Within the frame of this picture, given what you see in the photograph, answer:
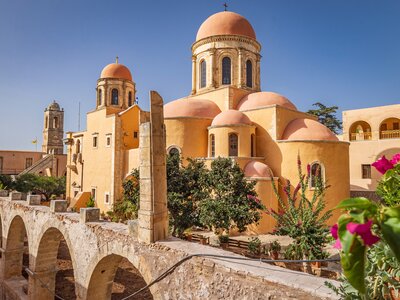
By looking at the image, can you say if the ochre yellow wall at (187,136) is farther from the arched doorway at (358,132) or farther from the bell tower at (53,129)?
the bell tower at (53,129)

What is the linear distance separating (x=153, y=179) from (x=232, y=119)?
10.4m

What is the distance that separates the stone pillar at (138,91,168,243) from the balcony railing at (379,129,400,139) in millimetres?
18331

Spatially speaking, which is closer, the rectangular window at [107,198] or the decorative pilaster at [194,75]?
the rectangular window at [107,198]

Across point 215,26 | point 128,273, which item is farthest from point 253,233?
point 215,26

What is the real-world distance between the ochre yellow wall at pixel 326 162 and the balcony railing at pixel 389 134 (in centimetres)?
603

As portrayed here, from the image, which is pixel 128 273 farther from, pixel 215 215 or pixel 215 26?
pixel 215 26

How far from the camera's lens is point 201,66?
67.2 feet

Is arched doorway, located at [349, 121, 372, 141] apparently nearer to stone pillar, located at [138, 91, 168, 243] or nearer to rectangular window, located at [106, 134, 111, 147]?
rectangular window, located at [106, 134, 111, 147]

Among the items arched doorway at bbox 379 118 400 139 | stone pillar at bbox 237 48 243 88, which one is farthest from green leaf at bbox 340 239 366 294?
arched doorway at bbox 379 118 400 139

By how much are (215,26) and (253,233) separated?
521 inches

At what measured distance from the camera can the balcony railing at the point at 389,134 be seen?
19016mm

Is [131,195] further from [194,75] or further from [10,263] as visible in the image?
[194,75]

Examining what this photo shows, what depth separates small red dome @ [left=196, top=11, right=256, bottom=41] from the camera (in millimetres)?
19578

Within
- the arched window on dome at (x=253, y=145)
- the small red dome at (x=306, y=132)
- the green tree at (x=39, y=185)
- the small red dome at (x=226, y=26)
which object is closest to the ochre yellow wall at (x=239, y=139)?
the arched window on dome at (x=253, y=145)
